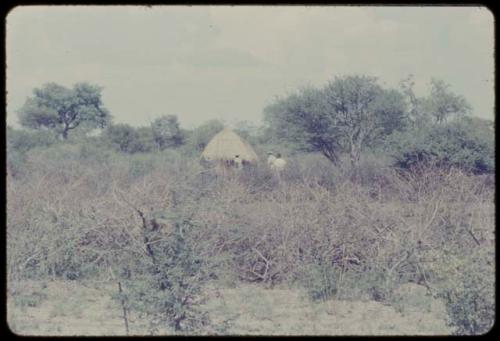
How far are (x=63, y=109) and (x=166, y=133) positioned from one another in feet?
8.71

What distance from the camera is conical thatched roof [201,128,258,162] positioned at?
38.1ft

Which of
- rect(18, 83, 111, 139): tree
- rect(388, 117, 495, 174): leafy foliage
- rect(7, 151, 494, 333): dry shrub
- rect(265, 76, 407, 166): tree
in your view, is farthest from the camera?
rect(18, 83, 111, 139): tree

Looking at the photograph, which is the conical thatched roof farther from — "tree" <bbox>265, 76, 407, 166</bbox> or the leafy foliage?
the leafy foliage

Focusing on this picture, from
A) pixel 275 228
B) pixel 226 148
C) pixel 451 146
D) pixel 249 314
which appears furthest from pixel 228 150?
pixel 249 314

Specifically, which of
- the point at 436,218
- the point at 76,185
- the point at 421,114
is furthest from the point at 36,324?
the point at 421,114

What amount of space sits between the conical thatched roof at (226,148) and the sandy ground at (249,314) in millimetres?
4368

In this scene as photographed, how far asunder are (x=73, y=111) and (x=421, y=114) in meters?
5.85

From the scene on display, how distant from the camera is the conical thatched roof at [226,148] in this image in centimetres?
1162

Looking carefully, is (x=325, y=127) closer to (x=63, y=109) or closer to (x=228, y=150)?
(x=228, y=150)

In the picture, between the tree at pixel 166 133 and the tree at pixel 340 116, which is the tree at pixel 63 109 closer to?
the tree at pixel 166 133

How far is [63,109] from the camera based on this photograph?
45.0 ft

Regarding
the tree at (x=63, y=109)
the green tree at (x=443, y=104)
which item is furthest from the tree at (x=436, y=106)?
the tree at (x=63, y=109)

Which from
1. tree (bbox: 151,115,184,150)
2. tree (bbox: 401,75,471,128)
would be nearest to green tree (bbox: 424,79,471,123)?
tree (bbox: 401,75,471,128)

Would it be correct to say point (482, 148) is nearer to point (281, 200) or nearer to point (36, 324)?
point (281, 200)
